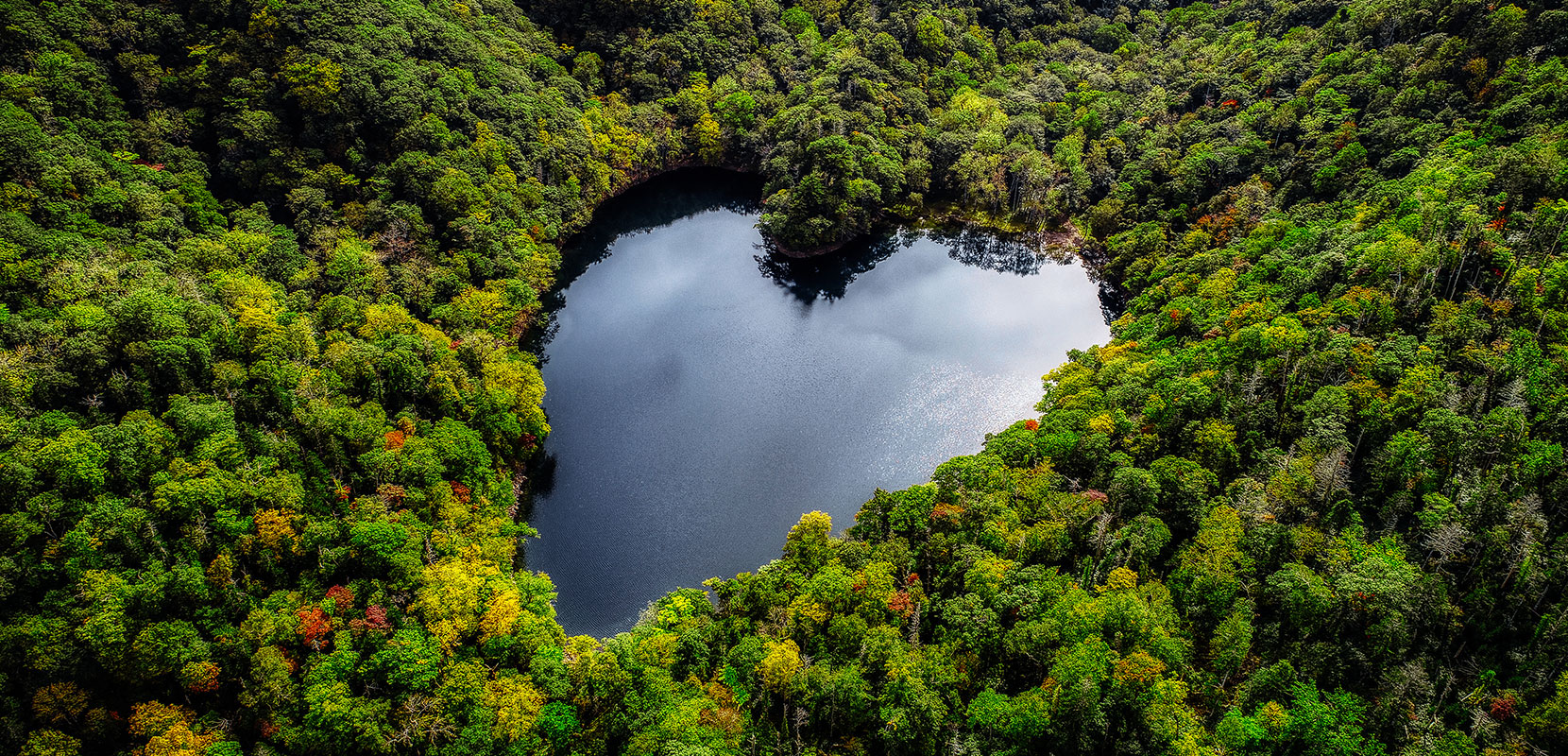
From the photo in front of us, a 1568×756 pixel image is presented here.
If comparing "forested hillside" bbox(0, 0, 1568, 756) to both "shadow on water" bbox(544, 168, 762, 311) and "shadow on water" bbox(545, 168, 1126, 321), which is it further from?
"shadow on water" bbox(544, 168, 762, 311)

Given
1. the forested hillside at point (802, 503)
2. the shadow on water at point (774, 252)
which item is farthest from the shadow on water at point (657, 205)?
the forested hillside at point (802, 503)

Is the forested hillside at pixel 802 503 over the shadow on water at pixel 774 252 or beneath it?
beneath

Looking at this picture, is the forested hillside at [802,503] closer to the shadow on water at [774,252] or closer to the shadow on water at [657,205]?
the shadow on water at [774,252]

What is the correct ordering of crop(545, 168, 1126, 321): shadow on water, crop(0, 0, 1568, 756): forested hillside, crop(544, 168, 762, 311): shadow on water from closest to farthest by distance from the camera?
crop(0, 0, 1568, 756): forested hillside, crop(545, 168, 1126, 321): shadow on water, crop(544, 168, 762, 311): shadow on water

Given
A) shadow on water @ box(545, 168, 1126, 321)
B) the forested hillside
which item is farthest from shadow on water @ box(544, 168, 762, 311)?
the forested hillside

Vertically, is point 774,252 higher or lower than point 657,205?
lower

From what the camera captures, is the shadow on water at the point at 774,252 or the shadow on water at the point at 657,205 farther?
the shadow on water at the point at 657,205

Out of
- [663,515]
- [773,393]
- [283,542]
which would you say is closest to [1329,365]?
[773,393]

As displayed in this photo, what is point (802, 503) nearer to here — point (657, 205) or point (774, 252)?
point (774, 252)

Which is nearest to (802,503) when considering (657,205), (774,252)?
(774,252)
